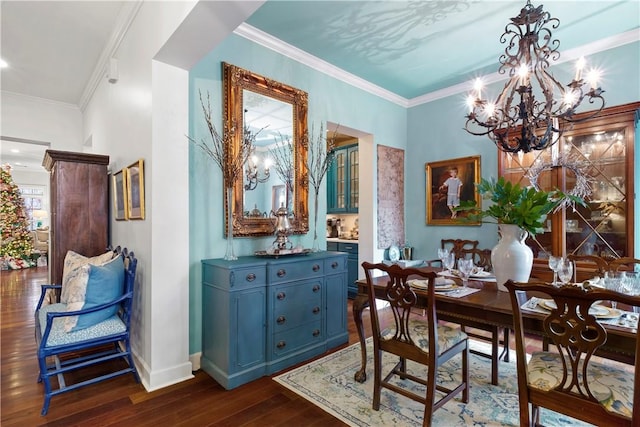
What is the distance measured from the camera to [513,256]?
2104 millimetres

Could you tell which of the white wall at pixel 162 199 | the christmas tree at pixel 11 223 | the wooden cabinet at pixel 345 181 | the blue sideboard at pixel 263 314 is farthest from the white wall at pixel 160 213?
the christmas tree at pixel 11 223

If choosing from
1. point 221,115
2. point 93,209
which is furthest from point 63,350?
point 221,115

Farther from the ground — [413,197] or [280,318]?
[413,197]

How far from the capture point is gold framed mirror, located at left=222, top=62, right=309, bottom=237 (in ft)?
9.78

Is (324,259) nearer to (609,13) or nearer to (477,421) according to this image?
(477,421)

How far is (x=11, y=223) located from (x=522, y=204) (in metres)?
10.2

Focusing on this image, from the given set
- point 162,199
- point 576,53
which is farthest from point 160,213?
point 576,53

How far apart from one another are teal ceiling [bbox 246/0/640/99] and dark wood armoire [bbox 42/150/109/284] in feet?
7.95

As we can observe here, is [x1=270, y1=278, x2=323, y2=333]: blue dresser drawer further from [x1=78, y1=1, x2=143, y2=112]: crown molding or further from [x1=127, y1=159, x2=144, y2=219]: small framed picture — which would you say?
[x1=78, y1=1, x2=143, y2=112]: crown molding

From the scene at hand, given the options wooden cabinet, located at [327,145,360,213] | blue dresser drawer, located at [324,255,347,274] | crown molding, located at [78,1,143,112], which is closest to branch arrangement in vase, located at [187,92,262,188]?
crown molding, located at [78,1,143,112]

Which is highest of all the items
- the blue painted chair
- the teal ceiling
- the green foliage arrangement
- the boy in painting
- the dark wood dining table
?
the teal ceiling

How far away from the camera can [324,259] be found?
9.98 feet

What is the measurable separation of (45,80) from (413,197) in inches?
212

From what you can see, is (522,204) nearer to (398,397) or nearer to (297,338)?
(398,397)
